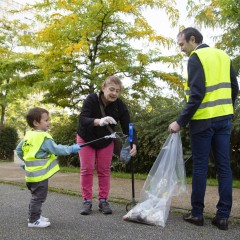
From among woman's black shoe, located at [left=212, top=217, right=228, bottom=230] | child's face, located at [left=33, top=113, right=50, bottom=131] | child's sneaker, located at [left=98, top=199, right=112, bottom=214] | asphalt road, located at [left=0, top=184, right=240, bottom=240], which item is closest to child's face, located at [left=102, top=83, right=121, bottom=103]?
child's face, located at [left=33, top=113, right=50, bottom=131]

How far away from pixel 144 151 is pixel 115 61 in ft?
11.2

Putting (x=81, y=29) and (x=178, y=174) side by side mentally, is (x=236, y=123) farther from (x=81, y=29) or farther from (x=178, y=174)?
(x=81, y=29)

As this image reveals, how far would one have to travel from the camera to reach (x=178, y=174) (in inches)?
148

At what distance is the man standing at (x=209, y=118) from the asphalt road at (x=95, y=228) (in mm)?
214

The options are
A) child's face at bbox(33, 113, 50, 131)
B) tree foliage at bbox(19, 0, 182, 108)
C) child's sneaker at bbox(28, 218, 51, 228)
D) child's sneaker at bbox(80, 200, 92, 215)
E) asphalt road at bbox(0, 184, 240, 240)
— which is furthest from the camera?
tree foliage at bbox(19, 0, 182, 108)

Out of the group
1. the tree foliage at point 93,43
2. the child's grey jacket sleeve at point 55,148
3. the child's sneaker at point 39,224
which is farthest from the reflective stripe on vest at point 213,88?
the tree foliage at point 93,43

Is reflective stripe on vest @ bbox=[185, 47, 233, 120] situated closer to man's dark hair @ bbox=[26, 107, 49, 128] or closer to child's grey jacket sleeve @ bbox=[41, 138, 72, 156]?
child's grey jacket sleeve @ bbox=[41, 138, 72, 156]

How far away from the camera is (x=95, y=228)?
349 centimetres

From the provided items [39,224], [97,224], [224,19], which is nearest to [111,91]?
[97,224]

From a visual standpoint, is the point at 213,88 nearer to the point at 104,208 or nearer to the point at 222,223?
the point at 222,223

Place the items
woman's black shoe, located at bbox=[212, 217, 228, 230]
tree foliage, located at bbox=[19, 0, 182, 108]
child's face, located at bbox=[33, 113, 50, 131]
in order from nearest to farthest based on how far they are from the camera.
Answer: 1. woman's black shoe, located at bbox=[212, 217, 228, 230]
2. child's face, located at bbox=[33, 113, 50, 131]
3. tree foliage, located at bbox=[19, 0, 182, 108]

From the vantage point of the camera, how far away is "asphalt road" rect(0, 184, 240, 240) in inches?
126

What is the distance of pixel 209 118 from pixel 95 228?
1.54m

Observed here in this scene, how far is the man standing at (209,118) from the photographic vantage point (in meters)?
3.48
